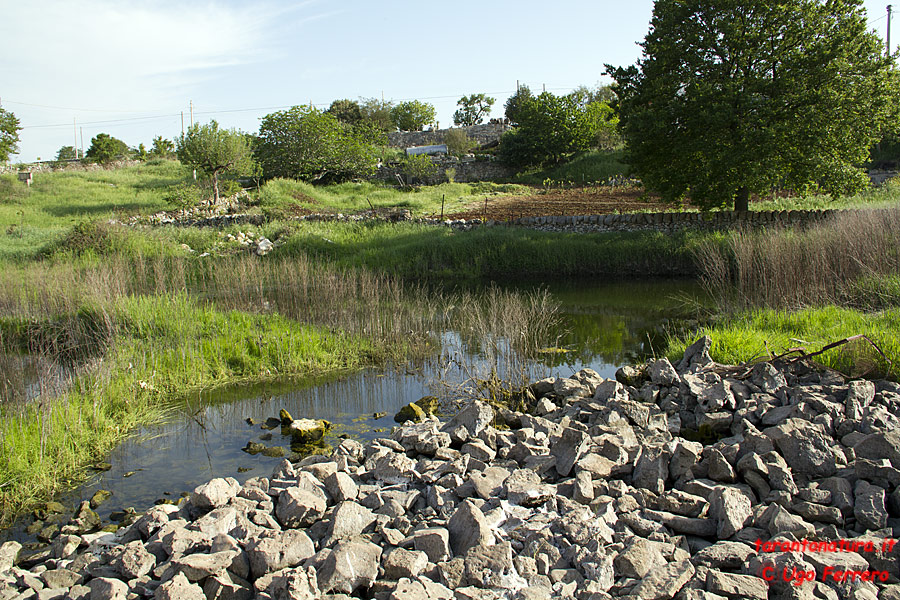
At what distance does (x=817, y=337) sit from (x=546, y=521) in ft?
16.5

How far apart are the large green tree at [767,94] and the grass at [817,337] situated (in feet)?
28.2

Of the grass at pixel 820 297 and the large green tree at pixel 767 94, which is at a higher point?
the large green tree at pixel 767 94

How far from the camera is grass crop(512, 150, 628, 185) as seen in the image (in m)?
35.4

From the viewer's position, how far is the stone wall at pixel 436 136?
52812 millimetres

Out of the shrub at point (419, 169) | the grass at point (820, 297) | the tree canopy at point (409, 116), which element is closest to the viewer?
the grass at point (820, 297)

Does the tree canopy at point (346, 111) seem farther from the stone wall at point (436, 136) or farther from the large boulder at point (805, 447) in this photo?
the large boulder at point (805, 447)

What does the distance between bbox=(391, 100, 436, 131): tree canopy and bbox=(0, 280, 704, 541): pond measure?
185ft

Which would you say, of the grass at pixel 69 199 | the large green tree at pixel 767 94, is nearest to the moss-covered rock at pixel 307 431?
the large green tree at pixel 767 94

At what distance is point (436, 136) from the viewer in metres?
53.5

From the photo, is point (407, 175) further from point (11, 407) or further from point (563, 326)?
point (11, 407)

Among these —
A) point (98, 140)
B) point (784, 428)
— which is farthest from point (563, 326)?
point (98, 140)

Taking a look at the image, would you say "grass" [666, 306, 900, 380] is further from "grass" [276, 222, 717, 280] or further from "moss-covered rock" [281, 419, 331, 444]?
"grass" [276, 222, 717, 280]

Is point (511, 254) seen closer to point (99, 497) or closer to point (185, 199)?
point (99, 497)

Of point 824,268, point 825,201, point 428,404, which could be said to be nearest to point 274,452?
point 428,404
